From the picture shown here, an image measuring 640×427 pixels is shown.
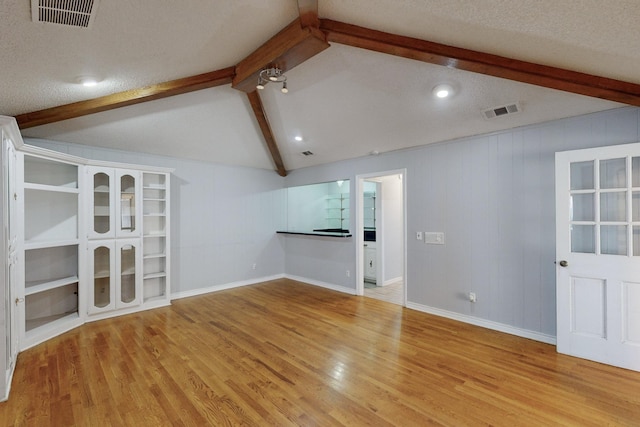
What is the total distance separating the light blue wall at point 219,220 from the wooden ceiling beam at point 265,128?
36 centimetres

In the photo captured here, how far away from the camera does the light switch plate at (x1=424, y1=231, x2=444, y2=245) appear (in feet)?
13.0

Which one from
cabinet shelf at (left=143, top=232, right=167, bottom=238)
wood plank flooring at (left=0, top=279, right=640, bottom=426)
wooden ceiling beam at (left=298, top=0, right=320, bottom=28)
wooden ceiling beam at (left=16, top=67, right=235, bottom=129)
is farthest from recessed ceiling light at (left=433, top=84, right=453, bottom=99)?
cabinet shelf at (left=143, top=232, right=167, bottom=238)

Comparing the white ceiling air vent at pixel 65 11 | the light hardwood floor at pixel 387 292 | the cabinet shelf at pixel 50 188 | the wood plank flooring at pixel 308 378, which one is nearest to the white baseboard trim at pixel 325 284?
the light hardwood floor at pixel 387 292

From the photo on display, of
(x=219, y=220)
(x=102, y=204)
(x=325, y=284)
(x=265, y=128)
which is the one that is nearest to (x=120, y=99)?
(x=102, y=204)

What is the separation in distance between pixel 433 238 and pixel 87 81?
429 centimetres

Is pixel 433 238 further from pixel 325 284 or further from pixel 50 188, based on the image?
pixel 50 188

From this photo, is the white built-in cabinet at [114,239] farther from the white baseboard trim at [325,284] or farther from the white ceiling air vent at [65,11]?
the white baseboard trim at [325,284]

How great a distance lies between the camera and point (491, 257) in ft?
11.5

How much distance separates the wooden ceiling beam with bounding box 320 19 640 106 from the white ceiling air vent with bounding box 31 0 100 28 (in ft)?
5.09

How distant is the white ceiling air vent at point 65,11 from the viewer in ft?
5.41

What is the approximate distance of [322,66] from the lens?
9.99 ft

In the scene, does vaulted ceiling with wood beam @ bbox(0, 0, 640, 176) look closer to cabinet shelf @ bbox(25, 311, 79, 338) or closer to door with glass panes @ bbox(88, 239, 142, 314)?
door with glass panes @ bbox(88, 239, 142, 314)

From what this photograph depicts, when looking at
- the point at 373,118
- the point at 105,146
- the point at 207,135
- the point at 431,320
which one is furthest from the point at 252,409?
the point at 105,146

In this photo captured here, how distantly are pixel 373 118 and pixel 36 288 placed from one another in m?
4.46
